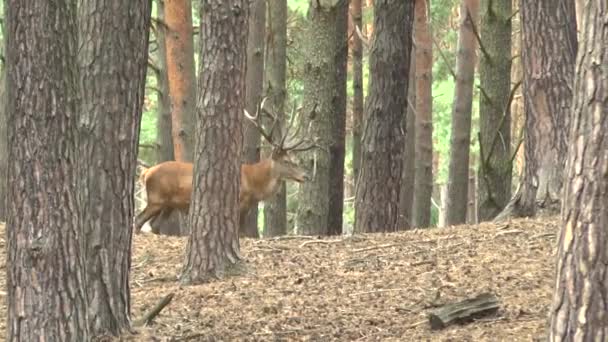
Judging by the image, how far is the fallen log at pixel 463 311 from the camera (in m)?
6.60

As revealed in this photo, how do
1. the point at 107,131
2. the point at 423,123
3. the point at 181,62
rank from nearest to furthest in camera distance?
the point at 107,131 → the point at 181,62 → the point at 423,123

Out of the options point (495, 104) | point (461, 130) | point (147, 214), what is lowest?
point (147, 214)

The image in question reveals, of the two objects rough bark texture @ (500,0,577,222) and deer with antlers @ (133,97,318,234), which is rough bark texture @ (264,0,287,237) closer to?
deer with antlers @ (133,97,318,234)

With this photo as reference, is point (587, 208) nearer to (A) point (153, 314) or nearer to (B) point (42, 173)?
(B) point (42, 173)

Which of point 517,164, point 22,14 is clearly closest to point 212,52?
point 22,14

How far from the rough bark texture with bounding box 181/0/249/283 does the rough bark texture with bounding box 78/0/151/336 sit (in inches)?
69.4

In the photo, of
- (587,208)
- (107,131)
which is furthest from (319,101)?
(587,208)

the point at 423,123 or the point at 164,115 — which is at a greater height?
the point at 423,123

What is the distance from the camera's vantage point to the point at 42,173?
17.6 feet

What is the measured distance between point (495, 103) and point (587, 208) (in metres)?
11.4

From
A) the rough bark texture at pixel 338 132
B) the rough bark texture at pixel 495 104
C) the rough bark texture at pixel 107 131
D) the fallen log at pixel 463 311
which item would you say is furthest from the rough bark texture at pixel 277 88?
the fallen log at pixel 463 311

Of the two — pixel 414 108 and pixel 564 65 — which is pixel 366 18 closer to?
pixel 414 108

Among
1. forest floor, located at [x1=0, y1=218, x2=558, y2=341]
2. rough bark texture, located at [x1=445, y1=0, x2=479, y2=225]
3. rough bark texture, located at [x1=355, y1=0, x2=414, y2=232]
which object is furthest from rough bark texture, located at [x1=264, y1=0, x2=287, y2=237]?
forest floor, located at [x1=0, y1=218, x2=558, y2=341]

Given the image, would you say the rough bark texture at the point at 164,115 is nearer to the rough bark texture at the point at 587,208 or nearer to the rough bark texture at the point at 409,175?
the rough bark texture at the point at 409,175
